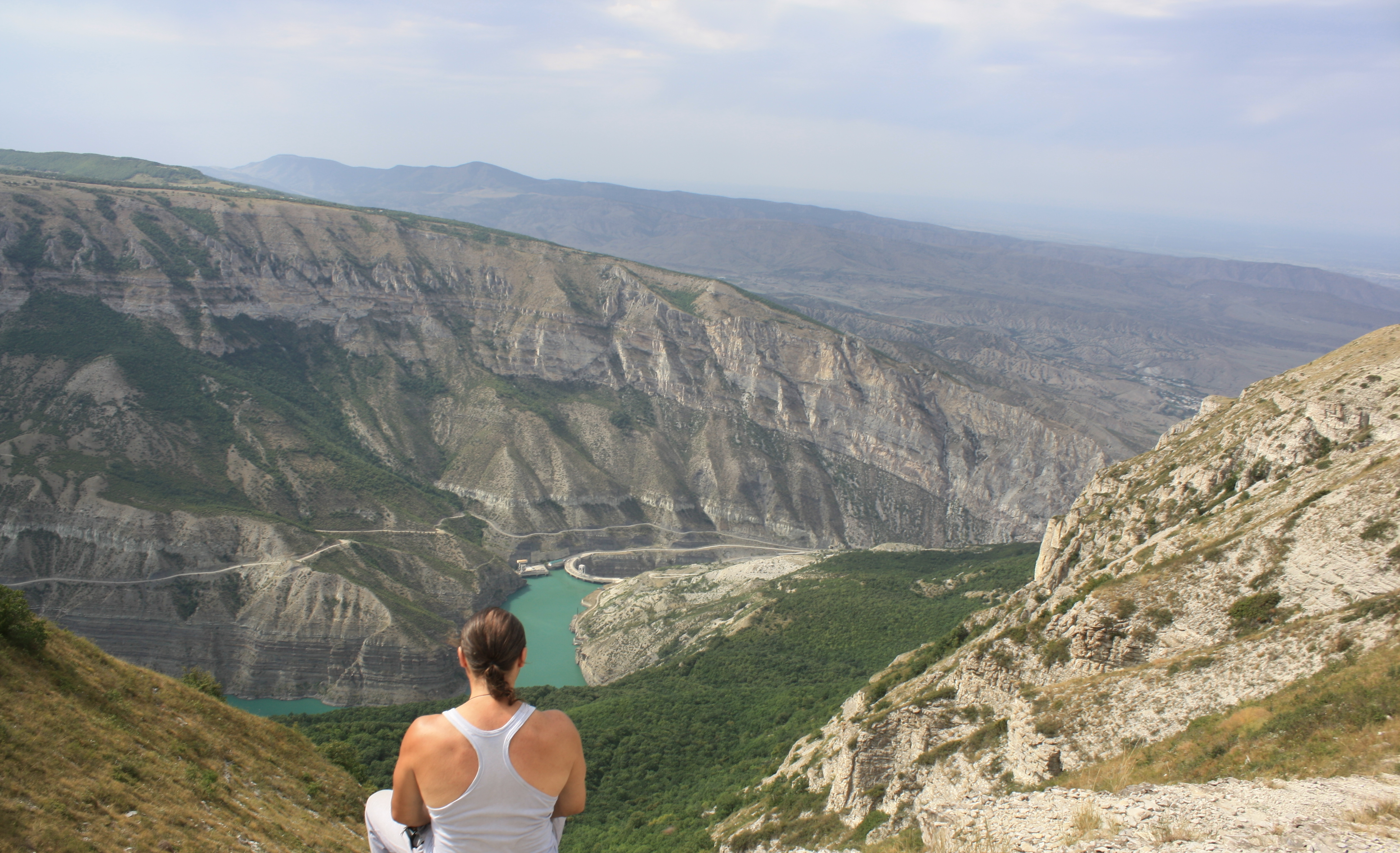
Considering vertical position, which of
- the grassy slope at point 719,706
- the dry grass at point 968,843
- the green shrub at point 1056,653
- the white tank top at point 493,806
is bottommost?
the grassy slope at point 719,706

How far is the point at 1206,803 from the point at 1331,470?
2153 centimetres

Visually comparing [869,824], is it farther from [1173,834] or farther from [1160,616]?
[1173,834]

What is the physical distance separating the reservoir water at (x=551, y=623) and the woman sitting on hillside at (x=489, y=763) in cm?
6480

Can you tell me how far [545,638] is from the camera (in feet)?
279

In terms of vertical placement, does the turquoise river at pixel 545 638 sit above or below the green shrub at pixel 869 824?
below

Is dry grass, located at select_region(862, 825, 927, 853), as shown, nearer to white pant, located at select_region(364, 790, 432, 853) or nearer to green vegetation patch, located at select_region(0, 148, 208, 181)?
white pant, located at select_region(364, 790, 432, 853)

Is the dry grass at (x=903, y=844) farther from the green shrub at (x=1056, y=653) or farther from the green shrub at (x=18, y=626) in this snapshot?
the green shrub at (x=18, y=626)

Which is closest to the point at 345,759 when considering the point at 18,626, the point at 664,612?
A: the point at 18,626

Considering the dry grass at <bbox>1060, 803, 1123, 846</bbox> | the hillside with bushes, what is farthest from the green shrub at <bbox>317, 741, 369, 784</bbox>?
the dry grass at <bbox>1060, 803, 1123, 846</bbox>

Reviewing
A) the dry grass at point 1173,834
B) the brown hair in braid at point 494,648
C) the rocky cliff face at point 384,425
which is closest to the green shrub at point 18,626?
the brown hair in braid at point 494,648

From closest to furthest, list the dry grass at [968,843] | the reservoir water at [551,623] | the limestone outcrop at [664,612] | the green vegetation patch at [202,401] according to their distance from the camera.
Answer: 1. the dry grass at [968,843]
2. the limestone outcrop at [664,612]
3. the green vegetation patch at [202,401]
4. the reservoir water at [551,623]

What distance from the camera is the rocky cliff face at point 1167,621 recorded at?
20172 millimetres

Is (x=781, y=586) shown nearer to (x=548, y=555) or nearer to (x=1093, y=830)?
(x=548, y=555)

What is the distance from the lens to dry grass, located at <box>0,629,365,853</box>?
12.3 metres
